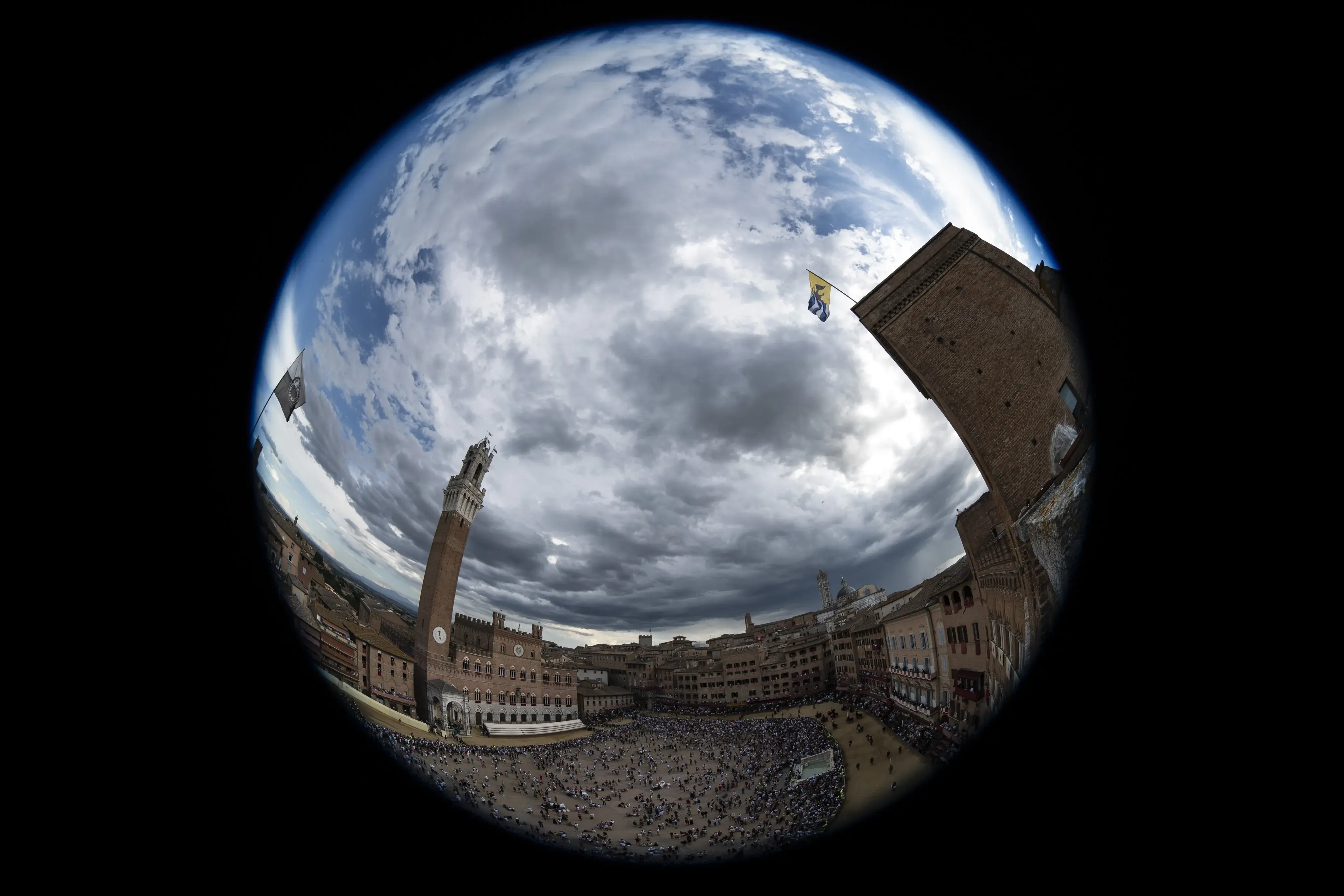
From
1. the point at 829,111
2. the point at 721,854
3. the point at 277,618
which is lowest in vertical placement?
the point at 721,854

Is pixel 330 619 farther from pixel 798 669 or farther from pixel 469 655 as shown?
pixel 798 669

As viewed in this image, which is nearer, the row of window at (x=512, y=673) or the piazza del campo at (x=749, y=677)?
the piazza del campo at (x=749, y=677)

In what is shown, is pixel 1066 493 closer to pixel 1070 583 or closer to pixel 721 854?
pixel 1070 583

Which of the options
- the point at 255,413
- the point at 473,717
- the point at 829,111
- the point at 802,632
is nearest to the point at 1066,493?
the point at 802,632

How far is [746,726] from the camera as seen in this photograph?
5844 millimetres

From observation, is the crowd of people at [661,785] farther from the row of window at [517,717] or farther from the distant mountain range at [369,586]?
the distant mountain range at [369,586]

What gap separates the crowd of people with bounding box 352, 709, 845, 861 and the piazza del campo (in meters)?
0.02

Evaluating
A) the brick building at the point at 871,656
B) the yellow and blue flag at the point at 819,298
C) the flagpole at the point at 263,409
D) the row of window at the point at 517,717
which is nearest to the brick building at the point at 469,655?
the row of window at the point at 517,717

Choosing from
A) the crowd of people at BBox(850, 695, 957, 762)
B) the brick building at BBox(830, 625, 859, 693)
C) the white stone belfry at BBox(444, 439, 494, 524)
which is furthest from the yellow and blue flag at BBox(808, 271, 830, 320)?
the crowd of people at BBox(850, 695, 957, 762)

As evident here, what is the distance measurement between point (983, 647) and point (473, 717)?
5709 mm

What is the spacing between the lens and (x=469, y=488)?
5.70 m

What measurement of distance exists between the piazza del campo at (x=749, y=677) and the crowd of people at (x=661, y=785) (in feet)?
0.06

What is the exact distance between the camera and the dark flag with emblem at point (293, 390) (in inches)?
244

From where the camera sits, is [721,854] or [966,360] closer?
[721,854]
